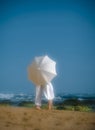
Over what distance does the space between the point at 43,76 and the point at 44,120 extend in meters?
1.05

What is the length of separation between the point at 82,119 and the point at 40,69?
1.26m

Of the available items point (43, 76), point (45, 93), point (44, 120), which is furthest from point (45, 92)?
point (44, 120)

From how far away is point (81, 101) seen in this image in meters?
5.60

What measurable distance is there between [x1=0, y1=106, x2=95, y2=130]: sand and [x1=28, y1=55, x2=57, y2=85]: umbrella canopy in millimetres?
614

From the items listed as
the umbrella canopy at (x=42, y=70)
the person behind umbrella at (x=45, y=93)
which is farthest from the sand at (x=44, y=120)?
the umbrella canopy at (x=42, y=70)

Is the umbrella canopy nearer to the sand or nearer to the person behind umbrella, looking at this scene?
the person behind umbrella

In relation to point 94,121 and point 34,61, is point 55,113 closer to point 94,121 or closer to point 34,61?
point 94,121

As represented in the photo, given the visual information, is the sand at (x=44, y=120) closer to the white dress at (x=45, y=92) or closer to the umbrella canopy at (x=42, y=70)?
the white dress at (x=45, y=92)

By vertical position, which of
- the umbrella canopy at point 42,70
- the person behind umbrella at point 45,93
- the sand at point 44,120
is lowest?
the sand at point 44,120

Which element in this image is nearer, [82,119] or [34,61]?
[82,119]

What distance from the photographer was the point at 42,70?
5.09 m

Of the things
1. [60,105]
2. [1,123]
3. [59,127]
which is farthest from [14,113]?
[60,105]

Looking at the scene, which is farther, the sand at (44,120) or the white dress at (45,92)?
the white dress at (45,92)

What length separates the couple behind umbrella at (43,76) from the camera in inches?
199
